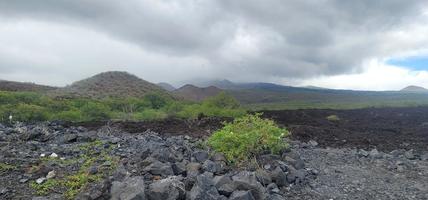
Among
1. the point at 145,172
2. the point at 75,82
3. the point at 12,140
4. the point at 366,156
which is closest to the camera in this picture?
the point at 145,172

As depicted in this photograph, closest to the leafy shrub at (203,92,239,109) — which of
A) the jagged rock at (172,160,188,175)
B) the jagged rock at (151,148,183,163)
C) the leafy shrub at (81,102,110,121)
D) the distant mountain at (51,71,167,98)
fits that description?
the leafy shrub at (81,102,110,121)

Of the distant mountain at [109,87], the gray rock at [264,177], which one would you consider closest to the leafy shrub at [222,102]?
the gray rock at [264,177]

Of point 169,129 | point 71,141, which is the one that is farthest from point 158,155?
point 169,129

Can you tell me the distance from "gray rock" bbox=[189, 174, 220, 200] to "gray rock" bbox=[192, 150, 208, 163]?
2.54 m

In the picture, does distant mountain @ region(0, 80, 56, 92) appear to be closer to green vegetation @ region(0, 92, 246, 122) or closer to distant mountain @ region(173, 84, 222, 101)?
green vegetation @ region(0, 92, 246, 122)

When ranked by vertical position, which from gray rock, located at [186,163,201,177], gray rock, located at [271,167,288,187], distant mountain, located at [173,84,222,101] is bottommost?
distant mountain, located at [173,84,222,101]

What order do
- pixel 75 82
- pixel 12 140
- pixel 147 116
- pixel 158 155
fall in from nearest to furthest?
pixel 158 155 < pixel 12 140 < pixel 147 116 < pixel 75 82

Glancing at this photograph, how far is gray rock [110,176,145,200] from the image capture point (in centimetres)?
705

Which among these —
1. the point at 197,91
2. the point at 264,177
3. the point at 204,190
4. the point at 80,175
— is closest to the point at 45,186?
the point at 80,175

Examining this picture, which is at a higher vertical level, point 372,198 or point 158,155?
point 158,155

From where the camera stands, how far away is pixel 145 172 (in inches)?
341

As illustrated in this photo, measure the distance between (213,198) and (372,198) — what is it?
3555mm

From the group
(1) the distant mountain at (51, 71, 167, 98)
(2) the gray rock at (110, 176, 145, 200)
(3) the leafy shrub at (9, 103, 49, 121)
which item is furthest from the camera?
(1) the distant mountain at (51, 71, 167, 98)

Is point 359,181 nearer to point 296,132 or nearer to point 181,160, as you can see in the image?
point 181,160
